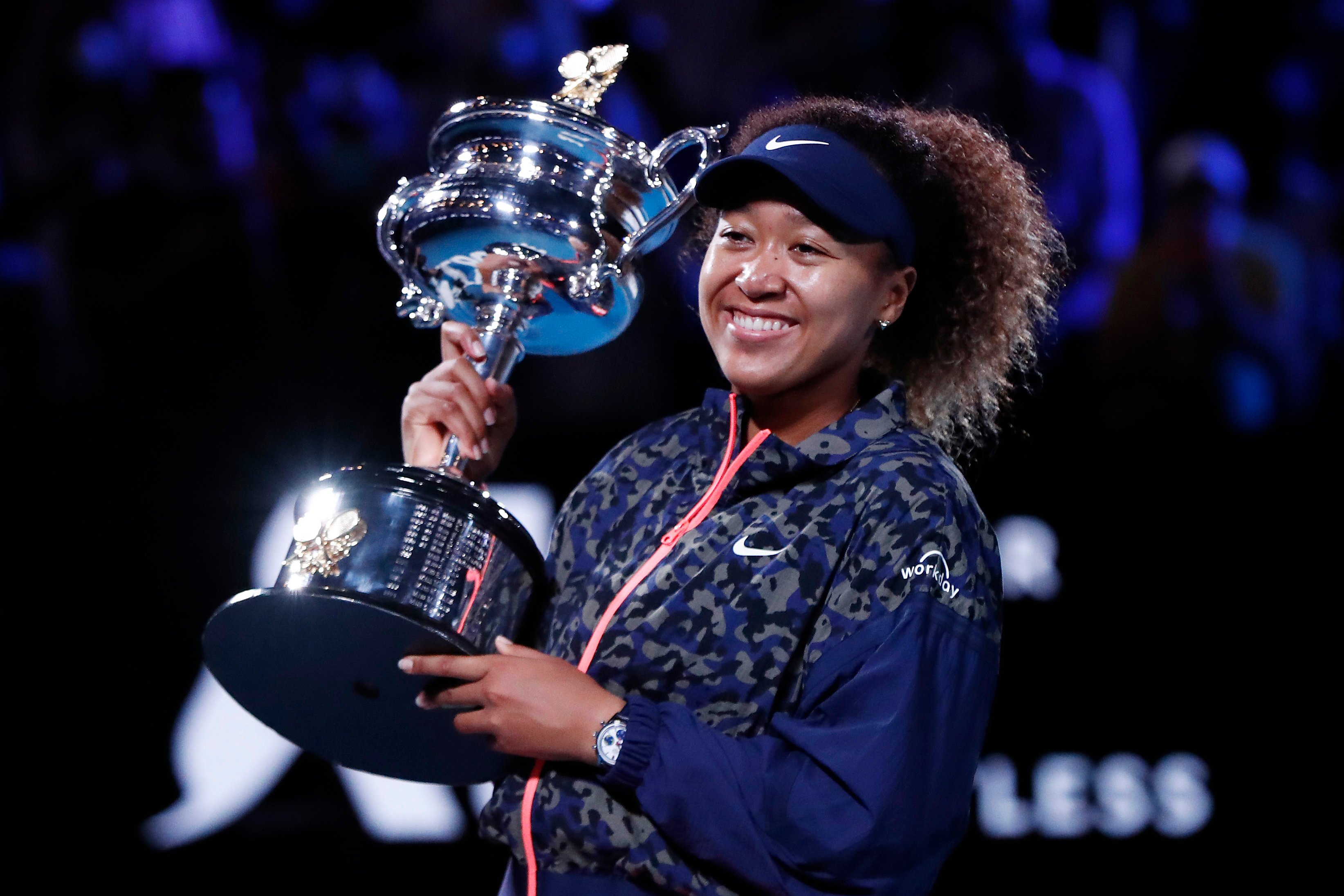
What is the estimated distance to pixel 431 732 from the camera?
4.23 feet

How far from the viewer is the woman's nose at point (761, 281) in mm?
1232

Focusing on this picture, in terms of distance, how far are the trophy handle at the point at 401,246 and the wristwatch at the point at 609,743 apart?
68 centimetres

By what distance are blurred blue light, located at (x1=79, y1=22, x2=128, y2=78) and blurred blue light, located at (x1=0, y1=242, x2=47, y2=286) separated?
1.42ft

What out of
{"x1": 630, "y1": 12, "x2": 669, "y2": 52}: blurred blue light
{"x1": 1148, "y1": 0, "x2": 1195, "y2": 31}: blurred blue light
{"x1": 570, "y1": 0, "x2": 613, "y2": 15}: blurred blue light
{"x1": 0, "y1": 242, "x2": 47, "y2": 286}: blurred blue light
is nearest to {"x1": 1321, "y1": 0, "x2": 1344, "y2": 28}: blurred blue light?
{"x1": 1148, "y1": 0, "x2": 1195, "y2": 31}: blurred blue light

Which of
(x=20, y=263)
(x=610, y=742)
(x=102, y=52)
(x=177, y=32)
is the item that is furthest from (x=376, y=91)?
(x=610, y=742)

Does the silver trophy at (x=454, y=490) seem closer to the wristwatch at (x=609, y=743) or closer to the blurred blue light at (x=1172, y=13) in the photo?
the wristwatch at (x=609, y=743)

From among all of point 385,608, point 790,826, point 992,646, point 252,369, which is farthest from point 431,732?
point 252,369

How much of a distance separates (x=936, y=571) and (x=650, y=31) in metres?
2.15

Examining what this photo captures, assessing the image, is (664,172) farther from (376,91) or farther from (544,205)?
(376,91)

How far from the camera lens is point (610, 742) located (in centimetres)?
107

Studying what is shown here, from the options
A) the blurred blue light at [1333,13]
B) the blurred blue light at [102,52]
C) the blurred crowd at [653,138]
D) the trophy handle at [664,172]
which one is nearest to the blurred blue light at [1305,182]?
the blurred crowd at [653,138]

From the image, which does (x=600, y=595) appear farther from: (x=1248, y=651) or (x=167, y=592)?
(x=1248, y=651)

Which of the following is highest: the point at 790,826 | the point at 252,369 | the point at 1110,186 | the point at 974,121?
the point at 1110,186

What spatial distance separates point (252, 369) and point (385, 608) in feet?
5.42
